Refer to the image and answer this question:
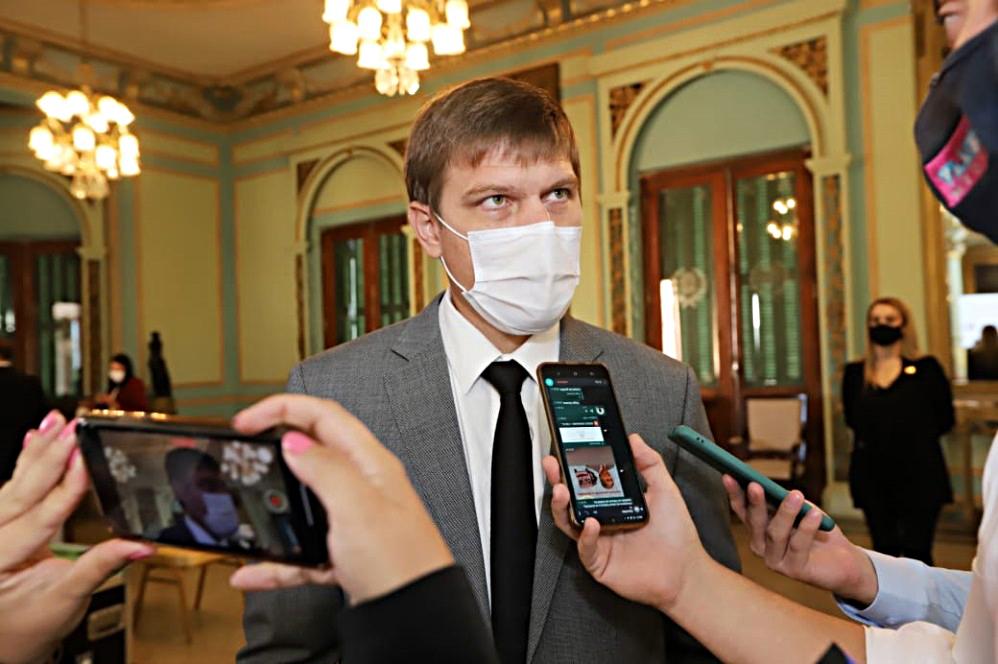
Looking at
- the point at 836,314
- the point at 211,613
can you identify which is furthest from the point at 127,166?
the point at 836,314

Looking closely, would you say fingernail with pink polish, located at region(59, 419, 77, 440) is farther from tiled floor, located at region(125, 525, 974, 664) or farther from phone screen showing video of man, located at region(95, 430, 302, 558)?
tiled floor, located at region(125, 525, 974, 664)

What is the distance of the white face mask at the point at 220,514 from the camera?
0.70 metres

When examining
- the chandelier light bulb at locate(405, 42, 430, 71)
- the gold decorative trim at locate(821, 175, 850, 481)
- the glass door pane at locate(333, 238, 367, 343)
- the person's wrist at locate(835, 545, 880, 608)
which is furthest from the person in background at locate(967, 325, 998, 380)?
the glass door pane at locate(333, 238, 367, 343)

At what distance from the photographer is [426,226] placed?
1636mm

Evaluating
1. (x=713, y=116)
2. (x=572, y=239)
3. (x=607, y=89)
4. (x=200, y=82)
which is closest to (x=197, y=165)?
(x=200, y=82)

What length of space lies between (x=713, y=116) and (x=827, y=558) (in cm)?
629

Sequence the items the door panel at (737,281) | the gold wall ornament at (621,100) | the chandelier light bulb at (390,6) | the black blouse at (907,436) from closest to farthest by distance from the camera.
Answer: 1. the black blouse at (907,436)
2. the chandelier light bulb at (390,6)
3. the door panel at (737,281)
4. the gold wall ornament at (621,100)

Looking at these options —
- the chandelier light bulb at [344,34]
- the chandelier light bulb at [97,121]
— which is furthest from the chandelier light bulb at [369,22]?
the chandelier light bulb at [97,121]

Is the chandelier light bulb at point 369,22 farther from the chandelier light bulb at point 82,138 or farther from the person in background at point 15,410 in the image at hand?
the chandelier light bulb at point 82,138

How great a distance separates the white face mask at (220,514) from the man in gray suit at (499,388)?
0.60 meters

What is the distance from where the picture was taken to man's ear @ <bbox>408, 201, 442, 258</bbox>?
1609 millimetres

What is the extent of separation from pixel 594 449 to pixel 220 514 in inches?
24.9

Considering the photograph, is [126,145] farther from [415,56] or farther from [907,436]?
[907,436]

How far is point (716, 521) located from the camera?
1.42m
